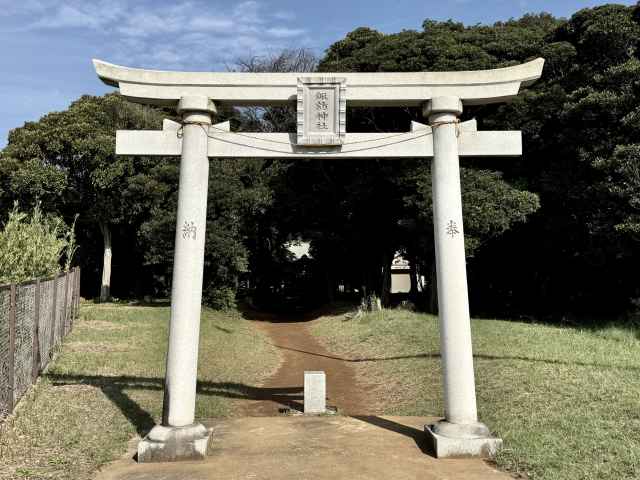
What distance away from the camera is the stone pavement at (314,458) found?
5594mm

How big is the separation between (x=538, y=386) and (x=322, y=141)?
5.68m

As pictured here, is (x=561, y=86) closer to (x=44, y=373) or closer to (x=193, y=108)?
(x=193, y=108)

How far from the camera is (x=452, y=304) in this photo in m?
6.56

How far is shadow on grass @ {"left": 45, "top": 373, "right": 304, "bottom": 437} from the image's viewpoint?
Result: 28.7 ft

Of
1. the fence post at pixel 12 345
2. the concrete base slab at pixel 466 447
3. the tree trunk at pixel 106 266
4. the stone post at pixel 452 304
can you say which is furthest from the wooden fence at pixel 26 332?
the tree trunk at pixel 106 266

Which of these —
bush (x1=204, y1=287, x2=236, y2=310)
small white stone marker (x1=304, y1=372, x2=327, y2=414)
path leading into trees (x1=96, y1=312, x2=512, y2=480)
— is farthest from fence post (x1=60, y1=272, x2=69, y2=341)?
bush (x1=204, y1=287, x2=236, y2=310)

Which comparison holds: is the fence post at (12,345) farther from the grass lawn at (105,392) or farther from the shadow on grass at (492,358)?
the shadow on grass at (492,358)

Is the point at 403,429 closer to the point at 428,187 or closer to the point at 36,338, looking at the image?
the point at 36,338

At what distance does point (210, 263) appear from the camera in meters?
22.3

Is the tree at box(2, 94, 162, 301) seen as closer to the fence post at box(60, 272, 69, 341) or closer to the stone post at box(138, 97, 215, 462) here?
the fence post at box(60, 272, 69, 341)

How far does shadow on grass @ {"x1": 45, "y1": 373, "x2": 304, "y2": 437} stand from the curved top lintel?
4.89m

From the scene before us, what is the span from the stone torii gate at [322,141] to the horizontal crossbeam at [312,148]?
0.04ft

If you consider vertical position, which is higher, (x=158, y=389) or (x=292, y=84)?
(x=292, y=84)

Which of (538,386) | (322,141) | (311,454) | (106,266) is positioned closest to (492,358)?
(538,386)
